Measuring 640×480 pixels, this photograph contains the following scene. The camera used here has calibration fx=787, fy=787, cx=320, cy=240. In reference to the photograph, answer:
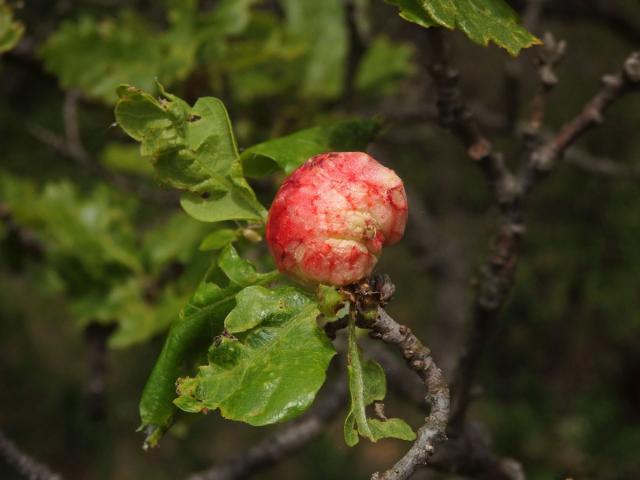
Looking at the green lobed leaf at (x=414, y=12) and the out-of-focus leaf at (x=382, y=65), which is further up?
the green lobed leaf at (x=414, y=12)

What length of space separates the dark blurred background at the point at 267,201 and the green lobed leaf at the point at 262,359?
43 centimetres

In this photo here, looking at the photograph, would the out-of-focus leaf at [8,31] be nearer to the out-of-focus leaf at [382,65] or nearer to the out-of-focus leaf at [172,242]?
the out-of-focus leaf at [172,242]

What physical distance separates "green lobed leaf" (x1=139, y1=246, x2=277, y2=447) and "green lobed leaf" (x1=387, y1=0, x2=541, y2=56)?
372 mm

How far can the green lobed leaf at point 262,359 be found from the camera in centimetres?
89

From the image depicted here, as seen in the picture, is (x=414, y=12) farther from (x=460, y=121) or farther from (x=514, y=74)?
(x=514, y=74)

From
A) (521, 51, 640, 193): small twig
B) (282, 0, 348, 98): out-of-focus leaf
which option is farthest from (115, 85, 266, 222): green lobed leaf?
(282, 0, 348, 98): out-of-focus leaf

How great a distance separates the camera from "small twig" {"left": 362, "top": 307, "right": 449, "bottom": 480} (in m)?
0.87

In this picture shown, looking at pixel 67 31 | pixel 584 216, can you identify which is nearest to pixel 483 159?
pixel 67 31

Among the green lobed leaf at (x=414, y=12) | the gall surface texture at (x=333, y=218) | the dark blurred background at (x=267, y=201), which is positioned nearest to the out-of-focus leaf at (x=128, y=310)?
the dark blurred background at (x=267, y=201)

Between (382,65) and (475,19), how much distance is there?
1.52m

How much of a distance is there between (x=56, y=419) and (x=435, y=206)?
2219 millimetres

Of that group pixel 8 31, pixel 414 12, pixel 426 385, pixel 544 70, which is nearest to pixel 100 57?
pixel 8 31

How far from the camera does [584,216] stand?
334 cm

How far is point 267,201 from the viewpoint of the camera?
194 centimetres
